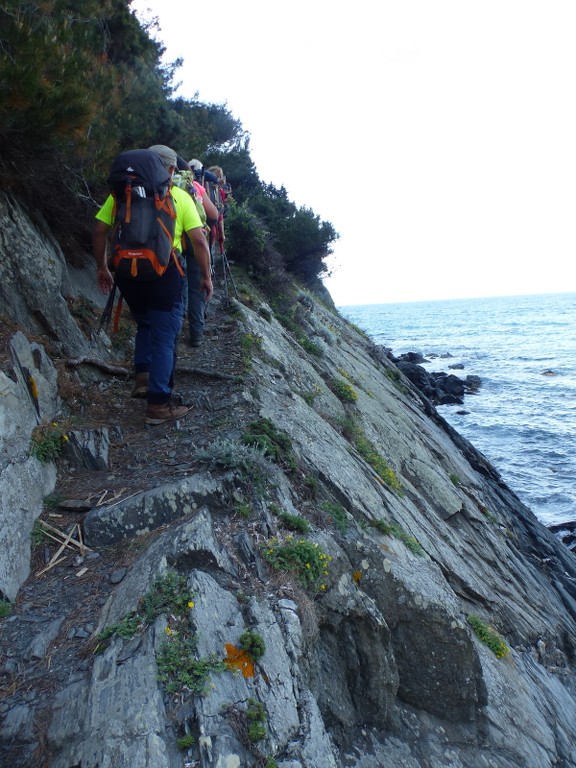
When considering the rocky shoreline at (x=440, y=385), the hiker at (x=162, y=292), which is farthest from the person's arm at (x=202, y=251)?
the rocky shoreline at (x=440, y=385)

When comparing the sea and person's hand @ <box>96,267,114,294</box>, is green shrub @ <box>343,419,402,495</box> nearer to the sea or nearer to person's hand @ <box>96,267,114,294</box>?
person's hand @ <box>96,267,114,294</box>

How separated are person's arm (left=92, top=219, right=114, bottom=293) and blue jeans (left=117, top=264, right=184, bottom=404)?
0.45 meters

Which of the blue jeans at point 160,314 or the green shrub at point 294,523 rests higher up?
the blue jeans at point 160,314

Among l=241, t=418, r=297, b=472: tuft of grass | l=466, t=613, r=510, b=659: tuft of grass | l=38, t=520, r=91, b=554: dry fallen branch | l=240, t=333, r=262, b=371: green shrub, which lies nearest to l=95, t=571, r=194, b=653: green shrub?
l=38, t=520, r=91, b=554: dry fallen branch

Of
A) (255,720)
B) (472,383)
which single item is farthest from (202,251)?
(472,383)

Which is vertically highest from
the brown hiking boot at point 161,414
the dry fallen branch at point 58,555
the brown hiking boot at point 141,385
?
the brown hiking boot at point 141,385

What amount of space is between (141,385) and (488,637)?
15.3 ft

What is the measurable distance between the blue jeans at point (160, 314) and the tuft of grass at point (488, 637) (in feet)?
A: 13.3

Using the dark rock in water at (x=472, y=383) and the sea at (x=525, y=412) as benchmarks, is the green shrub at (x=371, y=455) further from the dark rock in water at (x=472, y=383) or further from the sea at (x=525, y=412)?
the dark rock in water at (x=472, y=383)

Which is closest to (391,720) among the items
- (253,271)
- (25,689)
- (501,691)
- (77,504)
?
(501,691)

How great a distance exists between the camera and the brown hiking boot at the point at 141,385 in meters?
6.11

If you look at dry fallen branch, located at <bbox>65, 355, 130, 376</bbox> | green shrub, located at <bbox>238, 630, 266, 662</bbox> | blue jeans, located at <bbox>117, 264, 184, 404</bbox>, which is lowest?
green shrub, located at <bbox>238, 630, 266, 662</bbox>

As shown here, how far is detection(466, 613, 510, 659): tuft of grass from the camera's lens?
18.1ft

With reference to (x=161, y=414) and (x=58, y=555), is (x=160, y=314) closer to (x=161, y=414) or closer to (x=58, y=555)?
(x=161, y=414)
